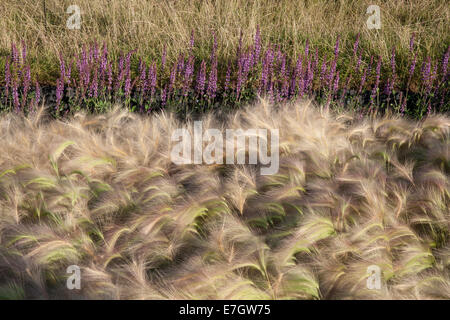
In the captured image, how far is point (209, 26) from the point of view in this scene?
5.45 meters

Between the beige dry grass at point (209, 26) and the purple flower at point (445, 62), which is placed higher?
the beige dry grass at point (209, 26)

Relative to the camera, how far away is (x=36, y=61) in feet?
16.4

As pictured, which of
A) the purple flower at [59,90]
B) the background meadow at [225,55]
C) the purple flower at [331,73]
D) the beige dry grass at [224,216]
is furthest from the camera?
the background meadow at [225,55]

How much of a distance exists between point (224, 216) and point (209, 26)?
11.8 ft

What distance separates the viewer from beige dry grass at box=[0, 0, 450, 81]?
201 inches

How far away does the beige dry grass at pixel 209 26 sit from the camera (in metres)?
5.11

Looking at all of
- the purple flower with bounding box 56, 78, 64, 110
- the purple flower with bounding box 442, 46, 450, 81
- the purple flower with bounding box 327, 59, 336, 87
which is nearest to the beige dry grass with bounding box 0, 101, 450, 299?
the purple flower with bounding box 56, 78, 64, 110

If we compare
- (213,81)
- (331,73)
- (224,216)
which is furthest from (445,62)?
(224,216)

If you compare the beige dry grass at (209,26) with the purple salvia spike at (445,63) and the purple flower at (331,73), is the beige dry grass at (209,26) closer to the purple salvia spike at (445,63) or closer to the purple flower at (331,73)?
the purple salvia spike at (445,63)

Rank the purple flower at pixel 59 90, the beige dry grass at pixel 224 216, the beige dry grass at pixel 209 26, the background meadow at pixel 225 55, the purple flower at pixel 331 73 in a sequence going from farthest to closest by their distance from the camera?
the beige dry grass at pixel 209 26 < the background meadow at pixel 225 55 < the purple flower at pixel 331 73 < the purple flower at pixel 59 90 < the beige dry grass at pixel 224 216

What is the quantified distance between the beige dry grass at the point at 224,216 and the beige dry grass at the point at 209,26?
7.13 ft

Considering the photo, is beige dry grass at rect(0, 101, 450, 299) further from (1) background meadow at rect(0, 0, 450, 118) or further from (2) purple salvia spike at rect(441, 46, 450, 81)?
(2) purple salvia spike at rect(441, 46, 450, 81)

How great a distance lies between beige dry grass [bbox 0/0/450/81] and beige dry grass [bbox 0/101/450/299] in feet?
7.13

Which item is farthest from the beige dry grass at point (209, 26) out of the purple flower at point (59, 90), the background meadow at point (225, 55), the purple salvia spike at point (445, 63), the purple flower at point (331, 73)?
the purple flower at point (59, 90)
